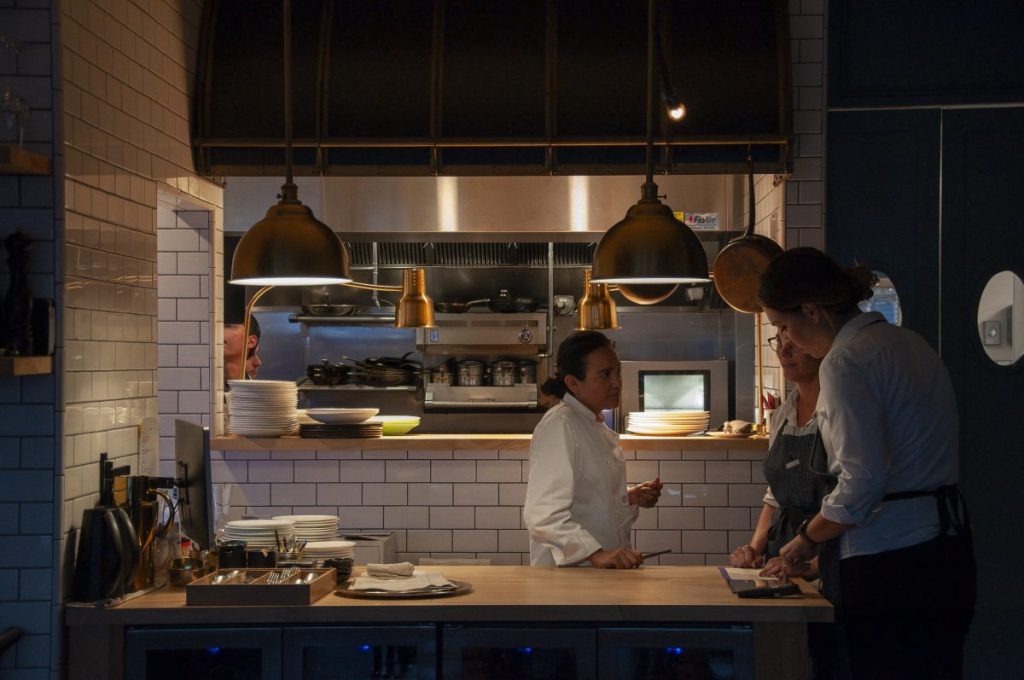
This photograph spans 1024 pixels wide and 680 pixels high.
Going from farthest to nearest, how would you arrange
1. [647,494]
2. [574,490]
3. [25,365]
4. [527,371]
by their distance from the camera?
[527,371]
[647,494]
[574,490]
[25,365]

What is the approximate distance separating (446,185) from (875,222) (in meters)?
2.90

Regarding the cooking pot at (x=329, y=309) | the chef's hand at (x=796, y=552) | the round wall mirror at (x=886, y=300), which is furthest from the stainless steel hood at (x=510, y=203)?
the chef's hand at (x=796, y=552)

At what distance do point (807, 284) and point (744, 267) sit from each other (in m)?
1.66

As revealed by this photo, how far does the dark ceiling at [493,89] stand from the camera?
518 cm

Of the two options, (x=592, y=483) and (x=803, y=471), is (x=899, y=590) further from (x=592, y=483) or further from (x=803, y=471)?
(x=592, y=483)

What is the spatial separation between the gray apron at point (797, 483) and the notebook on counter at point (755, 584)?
0.15m

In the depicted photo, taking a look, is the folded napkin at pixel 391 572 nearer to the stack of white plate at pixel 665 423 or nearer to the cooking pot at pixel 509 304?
the stack of white plate at pixel 665 423

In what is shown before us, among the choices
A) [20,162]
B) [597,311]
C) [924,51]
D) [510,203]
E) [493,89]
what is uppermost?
[924,51]

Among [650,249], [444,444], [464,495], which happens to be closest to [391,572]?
[650,249]

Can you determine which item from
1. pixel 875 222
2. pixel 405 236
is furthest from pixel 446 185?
pixel 875 222

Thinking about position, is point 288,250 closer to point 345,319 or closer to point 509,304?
point 509,304

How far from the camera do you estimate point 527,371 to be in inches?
369

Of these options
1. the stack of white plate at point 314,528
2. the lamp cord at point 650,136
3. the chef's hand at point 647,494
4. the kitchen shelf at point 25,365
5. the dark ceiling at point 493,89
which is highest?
the dark ceiling at point 493,89

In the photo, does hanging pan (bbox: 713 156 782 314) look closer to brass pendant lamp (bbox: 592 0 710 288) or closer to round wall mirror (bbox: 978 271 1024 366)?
round wall mirror (bbox: 978 271 1024 366)
